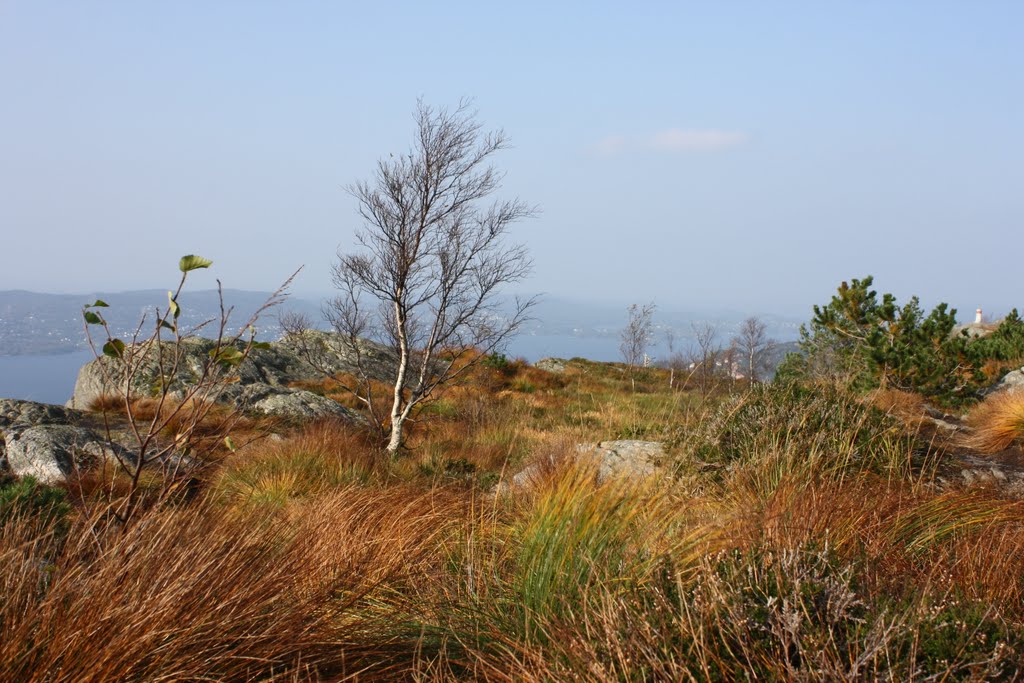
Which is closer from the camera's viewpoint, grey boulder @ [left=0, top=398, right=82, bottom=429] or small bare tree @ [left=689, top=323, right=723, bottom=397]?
small bare tree @ [left=689, top=323, right=723, bottom=397]

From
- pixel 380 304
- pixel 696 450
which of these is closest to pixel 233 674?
pixel 696 450

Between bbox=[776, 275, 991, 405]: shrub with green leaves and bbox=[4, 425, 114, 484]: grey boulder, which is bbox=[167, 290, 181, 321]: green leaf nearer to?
bbox=[4, 425, 114, 484]: grey boulder

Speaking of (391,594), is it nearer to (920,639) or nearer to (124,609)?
(124,609)

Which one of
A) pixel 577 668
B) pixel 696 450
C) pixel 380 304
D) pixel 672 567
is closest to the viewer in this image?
pixel 577 668

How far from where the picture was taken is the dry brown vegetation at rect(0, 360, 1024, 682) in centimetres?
205

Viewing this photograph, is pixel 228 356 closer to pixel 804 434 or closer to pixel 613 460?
pixel 613 460

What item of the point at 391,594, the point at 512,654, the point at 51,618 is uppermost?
the point at 51,618

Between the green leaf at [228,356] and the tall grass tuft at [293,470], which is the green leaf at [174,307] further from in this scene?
the tall grass tuft at [293,470]

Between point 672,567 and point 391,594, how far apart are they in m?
1.44

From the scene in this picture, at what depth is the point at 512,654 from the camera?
8.25ft

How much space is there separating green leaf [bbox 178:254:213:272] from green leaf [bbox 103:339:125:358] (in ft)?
1.55

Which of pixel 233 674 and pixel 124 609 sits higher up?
pixel 124 609

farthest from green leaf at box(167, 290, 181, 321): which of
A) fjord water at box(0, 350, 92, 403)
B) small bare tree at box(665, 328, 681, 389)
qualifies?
fjord water at box(0, 350, 92, 403)

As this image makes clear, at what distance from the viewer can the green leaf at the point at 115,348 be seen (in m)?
2.96
